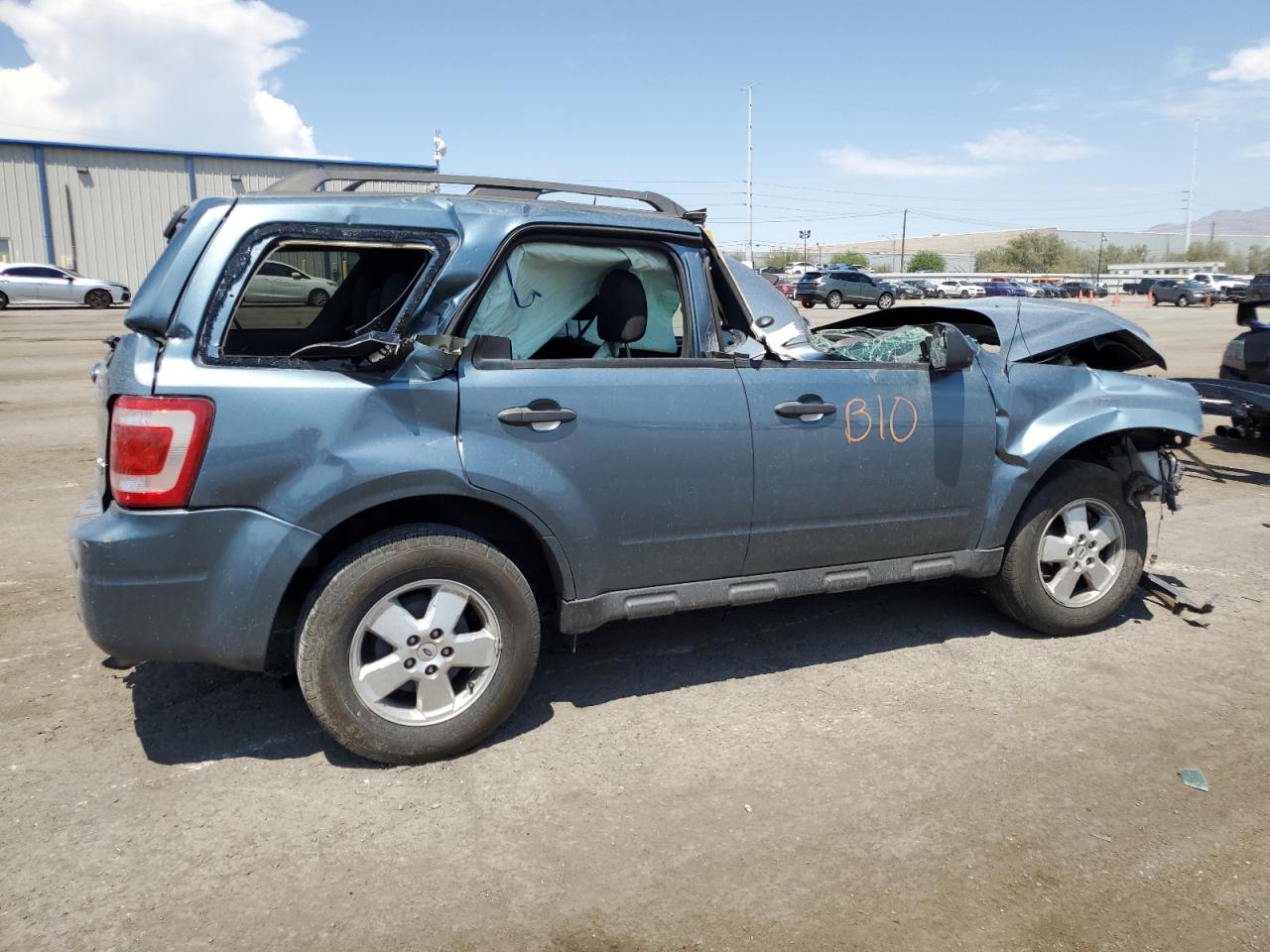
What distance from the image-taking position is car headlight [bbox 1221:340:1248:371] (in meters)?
10.0

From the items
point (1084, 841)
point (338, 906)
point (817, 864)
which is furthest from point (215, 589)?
point (1084, 841)

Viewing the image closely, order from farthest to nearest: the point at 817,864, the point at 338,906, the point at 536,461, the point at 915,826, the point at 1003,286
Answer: the point at 1003,286
the point at 536,461
the point at 915,826
the point at 817,864
the point at 338,906

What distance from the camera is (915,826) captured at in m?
3.21

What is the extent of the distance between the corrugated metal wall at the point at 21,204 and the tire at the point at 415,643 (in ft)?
157

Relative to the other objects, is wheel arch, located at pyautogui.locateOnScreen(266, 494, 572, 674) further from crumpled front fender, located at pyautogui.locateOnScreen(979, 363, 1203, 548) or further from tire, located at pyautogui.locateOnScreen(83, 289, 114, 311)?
tire, located at pyautogui.locateOnScreen(83, 289, 114, 311)

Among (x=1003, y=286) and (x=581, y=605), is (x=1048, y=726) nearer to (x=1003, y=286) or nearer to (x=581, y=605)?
(x=581, y=605)

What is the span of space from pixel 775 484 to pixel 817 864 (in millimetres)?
1522

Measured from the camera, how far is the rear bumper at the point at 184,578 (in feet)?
10.3

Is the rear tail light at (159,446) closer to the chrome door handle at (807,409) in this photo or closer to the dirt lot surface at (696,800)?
the dirt lot surface at (696,800)

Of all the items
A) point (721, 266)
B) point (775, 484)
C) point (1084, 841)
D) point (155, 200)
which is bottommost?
point (1084, 841)

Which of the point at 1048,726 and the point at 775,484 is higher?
the point at 775,484

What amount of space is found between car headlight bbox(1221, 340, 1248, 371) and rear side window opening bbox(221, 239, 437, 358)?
30.3 ft

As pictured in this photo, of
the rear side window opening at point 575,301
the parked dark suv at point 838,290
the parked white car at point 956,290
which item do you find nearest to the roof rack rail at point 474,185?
the rear side window opening at point 575,301

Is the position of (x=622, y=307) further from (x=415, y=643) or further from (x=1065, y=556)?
(x=1065, y=556)
